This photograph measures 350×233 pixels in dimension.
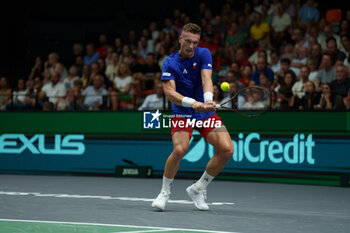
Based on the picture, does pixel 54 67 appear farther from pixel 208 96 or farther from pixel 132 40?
pixel 208 96

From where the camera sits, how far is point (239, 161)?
12734 millimetres

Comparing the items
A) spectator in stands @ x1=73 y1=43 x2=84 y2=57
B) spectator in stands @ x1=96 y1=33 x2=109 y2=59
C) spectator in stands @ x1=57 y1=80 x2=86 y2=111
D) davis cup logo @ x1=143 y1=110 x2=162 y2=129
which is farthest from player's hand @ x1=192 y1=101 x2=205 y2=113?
spectator in stands @ x1=73 y1=43 x2=84 y2=57

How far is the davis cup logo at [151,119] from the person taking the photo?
13.4m

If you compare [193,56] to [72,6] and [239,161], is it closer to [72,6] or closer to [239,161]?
[239,161]

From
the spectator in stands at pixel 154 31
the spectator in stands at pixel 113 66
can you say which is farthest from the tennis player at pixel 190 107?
the spectator in stands at pixel 154 31

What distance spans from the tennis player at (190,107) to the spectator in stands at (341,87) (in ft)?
14.2

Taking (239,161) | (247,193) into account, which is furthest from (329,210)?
(239,161)

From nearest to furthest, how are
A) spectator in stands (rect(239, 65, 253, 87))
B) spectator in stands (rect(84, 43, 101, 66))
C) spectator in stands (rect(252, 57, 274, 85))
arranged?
spectator in stands (rect(252, 57, 274, 85))
spectator in stands (rect(239, 65, 253, 87))
spectator in stands (rect(84, 43, 101, 66))

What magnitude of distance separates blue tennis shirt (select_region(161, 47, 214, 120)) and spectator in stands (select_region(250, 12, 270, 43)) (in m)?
7.94

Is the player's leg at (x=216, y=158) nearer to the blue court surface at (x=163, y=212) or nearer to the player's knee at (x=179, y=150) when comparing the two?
the blue court surface at (x=163, y=212)

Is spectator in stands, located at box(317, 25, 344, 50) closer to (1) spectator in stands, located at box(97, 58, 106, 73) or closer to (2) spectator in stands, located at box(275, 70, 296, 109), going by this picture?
(2) spectator in stands, located at box(275, 70, 296, 109)

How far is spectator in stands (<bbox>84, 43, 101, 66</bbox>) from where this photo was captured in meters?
17.4

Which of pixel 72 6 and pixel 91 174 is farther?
pixel 72 6

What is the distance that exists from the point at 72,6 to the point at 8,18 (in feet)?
6.03
